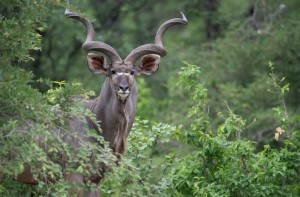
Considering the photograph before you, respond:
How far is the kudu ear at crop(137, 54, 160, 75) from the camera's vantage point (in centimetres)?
966

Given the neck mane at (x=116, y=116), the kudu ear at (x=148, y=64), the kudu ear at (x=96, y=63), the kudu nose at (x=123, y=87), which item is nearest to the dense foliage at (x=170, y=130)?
the neck mane at (x=116, y=116)

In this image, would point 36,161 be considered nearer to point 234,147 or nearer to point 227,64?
point 234,147

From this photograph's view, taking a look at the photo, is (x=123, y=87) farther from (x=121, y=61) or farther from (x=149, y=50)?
(x=149, y=50)

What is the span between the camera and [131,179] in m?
7.86

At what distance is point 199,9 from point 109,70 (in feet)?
39.8

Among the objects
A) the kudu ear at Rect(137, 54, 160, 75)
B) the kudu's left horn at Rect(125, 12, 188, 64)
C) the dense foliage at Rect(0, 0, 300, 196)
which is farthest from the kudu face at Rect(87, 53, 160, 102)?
the dense foliage at Rect(0, 0, 300, 196)

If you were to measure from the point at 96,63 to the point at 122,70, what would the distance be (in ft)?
1.75

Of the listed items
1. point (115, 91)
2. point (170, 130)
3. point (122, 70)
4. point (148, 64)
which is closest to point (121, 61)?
point (122, 70)

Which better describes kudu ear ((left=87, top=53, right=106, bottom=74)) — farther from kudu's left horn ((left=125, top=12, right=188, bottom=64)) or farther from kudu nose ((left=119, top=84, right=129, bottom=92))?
kudu nose ((left=119, top=84, right=129, bottom=92))

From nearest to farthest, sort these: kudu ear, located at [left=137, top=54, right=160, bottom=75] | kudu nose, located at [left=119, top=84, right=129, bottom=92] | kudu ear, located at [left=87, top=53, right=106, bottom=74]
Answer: kudu nose, located at [left=119, top=84, right=129, bottom=92]
kudu ear, located at [left=87, top=53, right=106, bottom=74]
kudu ear, located at [left=137, top=54, right=160, bottom=75]

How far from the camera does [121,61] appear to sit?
9.23 metres

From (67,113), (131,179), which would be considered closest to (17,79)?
(67,113)

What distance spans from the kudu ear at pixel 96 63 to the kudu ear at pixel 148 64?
0.43 metres

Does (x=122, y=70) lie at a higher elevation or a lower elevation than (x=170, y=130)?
higher
